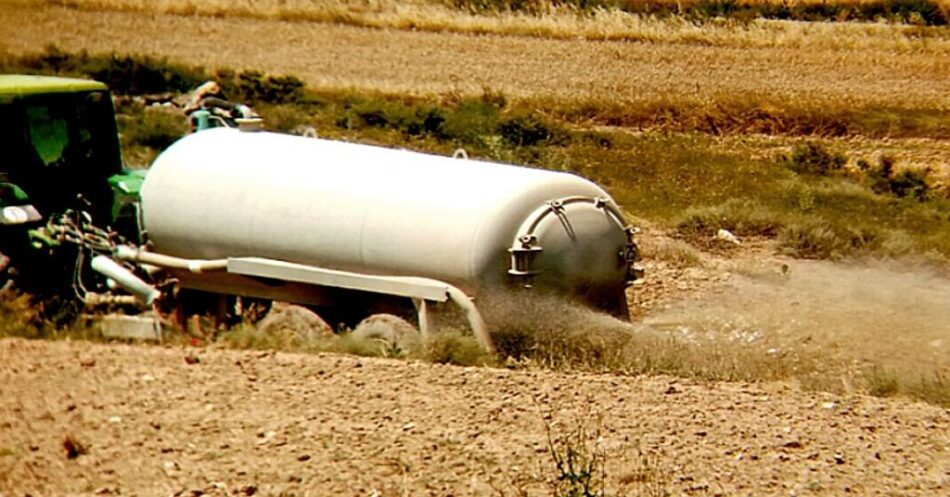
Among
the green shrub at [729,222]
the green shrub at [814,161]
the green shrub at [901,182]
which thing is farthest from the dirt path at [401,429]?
the green shrub at [814,161]

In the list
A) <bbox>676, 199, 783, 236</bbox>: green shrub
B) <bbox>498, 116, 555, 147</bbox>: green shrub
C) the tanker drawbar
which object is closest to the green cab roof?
the tanker drawbar

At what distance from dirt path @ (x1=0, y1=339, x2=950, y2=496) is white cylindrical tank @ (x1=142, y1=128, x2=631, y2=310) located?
1470mm

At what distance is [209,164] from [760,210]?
9.93 metres

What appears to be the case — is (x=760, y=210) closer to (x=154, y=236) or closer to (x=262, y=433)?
(x=154, y=236)

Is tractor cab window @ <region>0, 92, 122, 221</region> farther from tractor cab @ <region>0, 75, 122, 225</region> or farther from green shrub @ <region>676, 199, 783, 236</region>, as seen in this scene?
green shrub @ <region>676, 199, 783, 236</region>

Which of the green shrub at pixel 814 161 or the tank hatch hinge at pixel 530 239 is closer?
the tank hatch hinge at pixel 530 239

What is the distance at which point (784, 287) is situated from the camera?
16031 millimetres

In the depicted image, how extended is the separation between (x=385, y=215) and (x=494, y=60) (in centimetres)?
2425

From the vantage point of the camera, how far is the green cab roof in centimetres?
1263

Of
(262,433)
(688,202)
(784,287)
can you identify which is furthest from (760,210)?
(262,433)

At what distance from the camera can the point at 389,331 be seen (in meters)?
11.3

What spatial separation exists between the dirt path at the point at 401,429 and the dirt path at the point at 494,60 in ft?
69.6

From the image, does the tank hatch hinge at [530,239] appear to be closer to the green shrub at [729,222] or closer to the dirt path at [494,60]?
the green shrub at [729,222]

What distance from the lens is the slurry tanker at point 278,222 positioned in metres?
11.1
